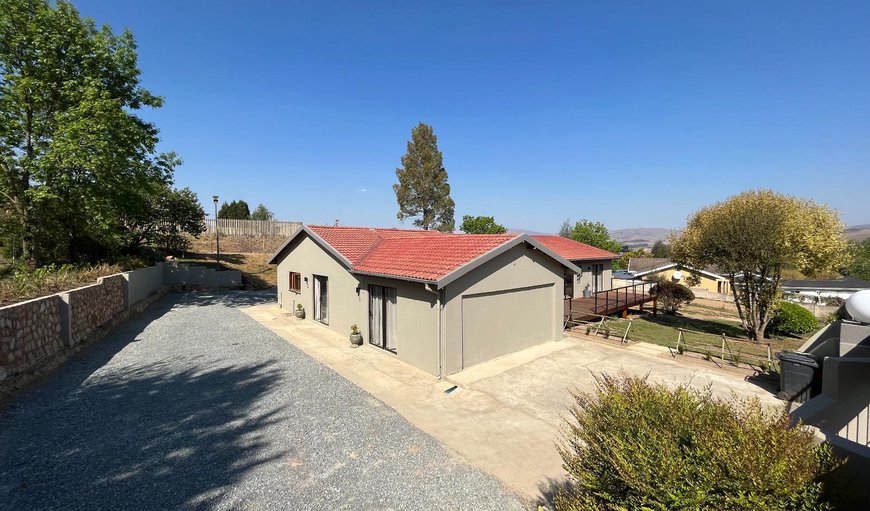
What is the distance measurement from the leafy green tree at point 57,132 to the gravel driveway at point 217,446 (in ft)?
34.3

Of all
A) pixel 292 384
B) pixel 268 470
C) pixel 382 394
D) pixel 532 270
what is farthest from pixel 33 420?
pixel 532 270

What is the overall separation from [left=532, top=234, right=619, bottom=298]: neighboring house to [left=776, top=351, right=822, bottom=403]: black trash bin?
48.2ft

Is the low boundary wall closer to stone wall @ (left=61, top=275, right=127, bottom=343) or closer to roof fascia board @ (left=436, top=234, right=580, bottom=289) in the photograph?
stone wall @ (left=61, top=275, right=127, bottom=343)

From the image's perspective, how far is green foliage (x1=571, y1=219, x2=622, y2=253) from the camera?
5104cm

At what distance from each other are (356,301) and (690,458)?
1179 centimetres

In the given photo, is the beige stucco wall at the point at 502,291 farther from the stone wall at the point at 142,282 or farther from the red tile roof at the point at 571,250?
the stone wall at the point at 142,282

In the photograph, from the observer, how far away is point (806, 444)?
115 inches

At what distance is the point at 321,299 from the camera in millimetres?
16734

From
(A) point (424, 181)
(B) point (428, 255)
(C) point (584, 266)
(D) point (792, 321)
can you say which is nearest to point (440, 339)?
(B) point (428, 255)

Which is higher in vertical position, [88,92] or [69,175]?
[88,92]

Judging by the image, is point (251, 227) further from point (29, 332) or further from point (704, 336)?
point (704, 336)

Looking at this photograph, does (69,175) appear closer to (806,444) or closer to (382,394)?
(382,394)

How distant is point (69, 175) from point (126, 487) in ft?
58.7

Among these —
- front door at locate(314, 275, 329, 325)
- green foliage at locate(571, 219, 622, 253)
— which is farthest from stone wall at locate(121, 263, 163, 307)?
green foliage at locate(571, 219, 622, 253)
